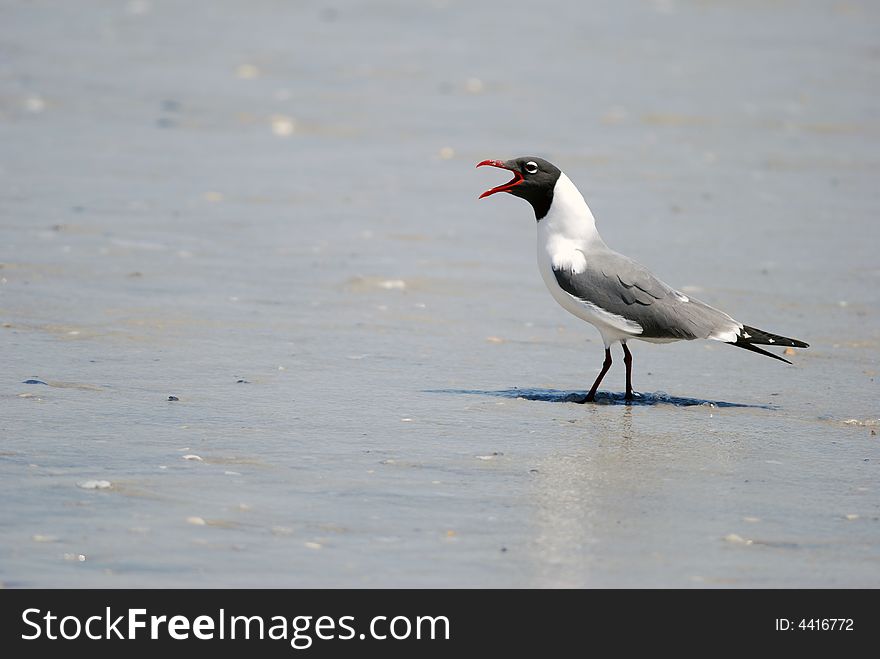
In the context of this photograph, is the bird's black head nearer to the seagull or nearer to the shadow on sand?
the seagull

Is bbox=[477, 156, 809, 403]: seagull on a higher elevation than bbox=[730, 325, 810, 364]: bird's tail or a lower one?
higher

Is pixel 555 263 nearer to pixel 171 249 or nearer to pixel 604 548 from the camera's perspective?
pixel 604 548

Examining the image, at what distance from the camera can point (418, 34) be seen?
1775 cm

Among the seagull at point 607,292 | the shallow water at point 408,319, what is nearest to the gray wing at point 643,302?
the seagull at point 607,292

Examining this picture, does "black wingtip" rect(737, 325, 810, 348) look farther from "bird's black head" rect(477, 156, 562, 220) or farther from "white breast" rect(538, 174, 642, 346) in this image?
"bird's black head" rect(477, 156, 562, 220)

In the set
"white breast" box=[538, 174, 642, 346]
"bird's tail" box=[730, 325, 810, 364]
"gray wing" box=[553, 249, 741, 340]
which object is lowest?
"bird's tail" box=[730, 325, 810, 364]

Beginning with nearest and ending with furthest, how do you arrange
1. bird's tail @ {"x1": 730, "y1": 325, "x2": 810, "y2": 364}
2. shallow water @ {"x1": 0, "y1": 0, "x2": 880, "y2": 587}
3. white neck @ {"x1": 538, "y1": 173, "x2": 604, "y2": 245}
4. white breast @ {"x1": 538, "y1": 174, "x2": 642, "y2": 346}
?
shallow water @ {"x1": 0, "y1": 0, "x2": 880, "y2": 587}
bird's tail @ {"x1": 730, "y1": 325, "x2": 810, "y2": 364}
white breast @ {"x1": 538, "y1": 174, "x2": 642, "y2": 346}
white neck @ {"x1": 538, "y1": 173, "x2": 604, "y2": 245}

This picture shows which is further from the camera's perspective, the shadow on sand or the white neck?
the white neck

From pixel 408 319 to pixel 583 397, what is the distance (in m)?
1.54

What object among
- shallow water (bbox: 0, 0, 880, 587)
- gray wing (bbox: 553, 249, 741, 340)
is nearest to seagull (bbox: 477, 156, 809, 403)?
gray wing (bbox: 553, 249, 741, 340)

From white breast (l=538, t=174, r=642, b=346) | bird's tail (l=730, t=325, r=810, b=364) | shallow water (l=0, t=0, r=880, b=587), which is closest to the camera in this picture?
shallow water (l=0, t=0, r=880, b=587)

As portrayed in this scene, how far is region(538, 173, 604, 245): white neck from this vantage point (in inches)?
266

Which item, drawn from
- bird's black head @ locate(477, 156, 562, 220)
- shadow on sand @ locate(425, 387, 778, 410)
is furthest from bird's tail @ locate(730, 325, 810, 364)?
bird's black head @ locate(477, 156, 562, 220)

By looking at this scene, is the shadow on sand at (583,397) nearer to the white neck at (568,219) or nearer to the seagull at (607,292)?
the seagull at (607,292)
